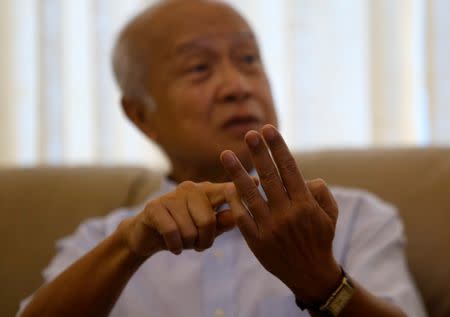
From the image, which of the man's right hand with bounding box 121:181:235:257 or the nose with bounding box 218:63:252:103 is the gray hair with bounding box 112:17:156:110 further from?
the man's right hand with bounding box 121:181:235:257

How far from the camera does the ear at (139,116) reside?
125 cm

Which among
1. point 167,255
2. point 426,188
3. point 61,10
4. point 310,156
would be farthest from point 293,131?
point 61,10

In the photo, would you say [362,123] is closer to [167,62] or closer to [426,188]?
[426,188]

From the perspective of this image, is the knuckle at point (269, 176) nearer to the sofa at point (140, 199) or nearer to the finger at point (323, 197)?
the finger at point (323, 197)

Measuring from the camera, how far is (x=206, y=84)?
3.68ft

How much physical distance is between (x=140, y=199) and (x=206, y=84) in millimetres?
418

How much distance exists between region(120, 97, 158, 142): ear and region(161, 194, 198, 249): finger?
1.52ft

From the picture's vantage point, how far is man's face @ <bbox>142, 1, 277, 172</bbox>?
1084 mm

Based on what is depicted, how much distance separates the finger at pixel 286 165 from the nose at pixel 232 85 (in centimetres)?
41

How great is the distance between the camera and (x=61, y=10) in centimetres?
184

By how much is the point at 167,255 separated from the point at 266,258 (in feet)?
1.19

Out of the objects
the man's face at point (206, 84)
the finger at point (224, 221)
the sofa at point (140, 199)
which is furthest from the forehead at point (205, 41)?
the finger at point (224, 221)

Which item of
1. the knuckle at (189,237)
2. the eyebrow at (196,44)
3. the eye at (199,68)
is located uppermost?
the eyebrow at (196,44)

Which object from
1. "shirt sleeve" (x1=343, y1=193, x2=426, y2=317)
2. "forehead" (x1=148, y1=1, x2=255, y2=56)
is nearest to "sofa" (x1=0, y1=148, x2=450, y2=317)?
"shirt sleeve" (x1=343, y1=193, x2=426, y2=317)
